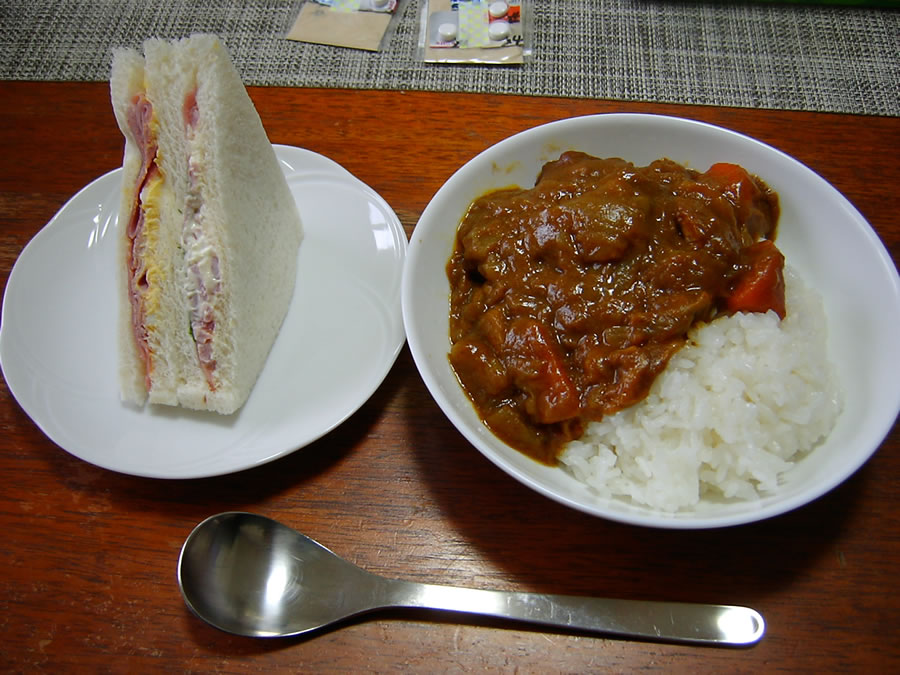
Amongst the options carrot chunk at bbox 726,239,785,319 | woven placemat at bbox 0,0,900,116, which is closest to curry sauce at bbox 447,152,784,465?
Result: carrot chunk at bbox 726,239,785,319

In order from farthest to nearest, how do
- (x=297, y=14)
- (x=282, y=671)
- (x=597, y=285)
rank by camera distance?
(x=297, y=14), (x=597, y=285), (x=282, y=671)

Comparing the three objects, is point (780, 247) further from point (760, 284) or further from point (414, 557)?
point (414, 557)

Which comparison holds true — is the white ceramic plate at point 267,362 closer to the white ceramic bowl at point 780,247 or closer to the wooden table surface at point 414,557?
the wooden table surface at point 414,557

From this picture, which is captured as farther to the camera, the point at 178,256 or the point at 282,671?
the point at 178,256

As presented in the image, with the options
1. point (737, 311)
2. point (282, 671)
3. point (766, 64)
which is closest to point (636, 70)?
point (766, 64)

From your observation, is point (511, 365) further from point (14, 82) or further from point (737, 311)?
point (14, 82)

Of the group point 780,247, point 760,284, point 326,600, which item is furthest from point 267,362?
point 780,247

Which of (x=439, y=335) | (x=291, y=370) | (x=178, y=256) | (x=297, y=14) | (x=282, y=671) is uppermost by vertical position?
(x=297, y=14)
